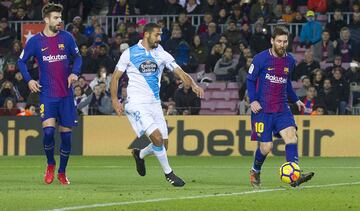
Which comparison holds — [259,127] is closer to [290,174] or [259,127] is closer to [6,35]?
[290,174]

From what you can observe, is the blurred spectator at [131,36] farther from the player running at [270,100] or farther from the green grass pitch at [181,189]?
the player running at [270,100]

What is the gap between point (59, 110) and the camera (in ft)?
50.6

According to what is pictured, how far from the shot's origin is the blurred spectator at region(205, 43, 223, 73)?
2884 cm

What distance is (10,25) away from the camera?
3288 cm

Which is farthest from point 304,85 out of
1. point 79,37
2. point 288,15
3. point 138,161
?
point 138,161

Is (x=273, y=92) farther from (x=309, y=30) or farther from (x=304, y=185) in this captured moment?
(x=309, y=30)

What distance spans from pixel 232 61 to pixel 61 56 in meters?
13.2

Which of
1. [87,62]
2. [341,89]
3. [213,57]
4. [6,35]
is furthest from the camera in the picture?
[6,35]

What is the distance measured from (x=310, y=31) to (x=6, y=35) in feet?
28.5

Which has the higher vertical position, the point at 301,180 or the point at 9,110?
the point at 301,180

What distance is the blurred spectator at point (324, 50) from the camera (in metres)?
28.0

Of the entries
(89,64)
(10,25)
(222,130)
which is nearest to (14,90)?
(89,64)

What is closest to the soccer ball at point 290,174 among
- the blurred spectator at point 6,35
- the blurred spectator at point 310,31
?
the blurred spectator at point 310,31

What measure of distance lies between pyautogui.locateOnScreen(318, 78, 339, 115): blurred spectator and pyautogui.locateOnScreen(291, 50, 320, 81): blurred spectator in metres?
1.27
